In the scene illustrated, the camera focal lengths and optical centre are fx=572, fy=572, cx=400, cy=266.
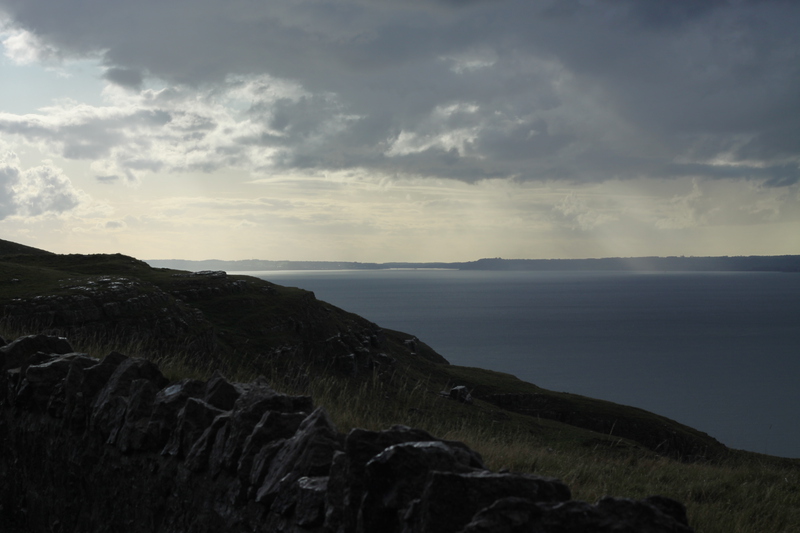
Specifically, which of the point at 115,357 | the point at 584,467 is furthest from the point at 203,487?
the point at 584,467

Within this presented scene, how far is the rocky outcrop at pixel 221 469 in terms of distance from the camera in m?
3.88

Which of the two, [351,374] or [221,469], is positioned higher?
[221,469]

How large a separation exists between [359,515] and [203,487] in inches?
99.5

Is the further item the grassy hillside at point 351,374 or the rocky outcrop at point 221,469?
the grassy hillside at point 351,374

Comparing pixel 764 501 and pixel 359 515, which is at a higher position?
pixel 359 515

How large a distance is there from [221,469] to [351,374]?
32.6 m

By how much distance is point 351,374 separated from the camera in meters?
38.1

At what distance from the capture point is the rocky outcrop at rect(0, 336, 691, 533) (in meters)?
3.88

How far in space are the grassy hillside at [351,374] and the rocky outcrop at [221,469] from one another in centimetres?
252

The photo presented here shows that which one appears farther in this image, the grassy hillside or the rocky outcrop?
the grassy hillside

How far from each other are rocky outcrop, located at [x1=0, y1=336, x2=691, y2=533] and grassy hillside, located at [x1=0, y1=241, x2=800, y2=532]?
8.28 feet

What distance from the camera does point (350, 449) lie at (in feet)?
14.7

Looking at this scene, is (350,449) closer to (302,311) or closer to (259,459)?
(259,459)

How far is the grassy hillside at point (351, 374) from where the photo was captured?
31.2 ft
